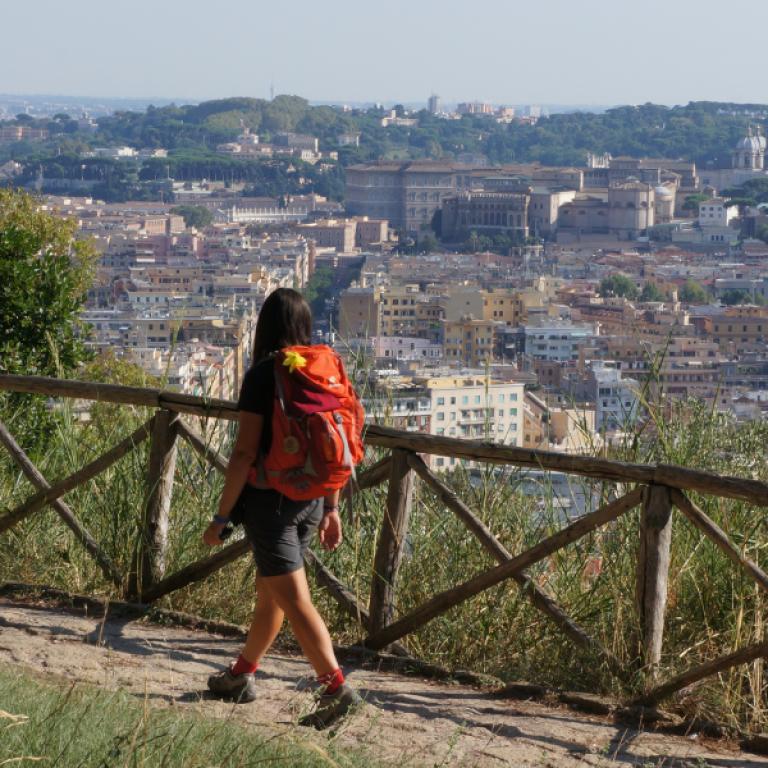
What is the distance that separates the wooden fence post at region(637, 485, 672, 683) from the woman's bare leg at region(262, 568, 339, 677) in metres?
0.42

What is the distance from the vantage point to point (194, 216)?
69.5 metres

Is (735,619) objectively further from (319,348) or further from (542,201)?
(542,201)

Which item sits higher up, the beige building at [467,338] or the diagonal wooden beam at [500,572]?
the diagonal wooden beam at [500,572]

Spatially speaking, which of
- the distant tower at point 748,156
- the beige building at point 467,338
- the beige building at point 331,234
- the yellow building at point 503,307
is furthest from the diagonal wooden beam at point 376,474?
the distant tower at point 748,156

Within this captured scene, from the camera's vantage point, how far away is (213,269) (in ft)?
159

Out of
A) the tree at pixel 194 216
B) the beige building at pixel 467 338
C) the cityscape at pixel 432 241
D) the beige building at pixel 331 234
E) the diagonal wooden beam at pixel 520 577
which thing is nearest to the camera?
the diagonal wooden beam at pixel 520 577

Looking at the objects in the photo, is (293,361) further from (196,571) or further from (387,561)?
(196,571)

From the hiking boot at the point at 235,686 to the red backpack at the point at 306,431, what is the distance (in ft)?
0.86

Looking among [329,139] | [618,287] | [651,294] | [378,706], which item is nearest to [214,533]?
[378,706]

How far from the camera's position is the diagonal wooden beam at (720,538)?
1974 millimetres

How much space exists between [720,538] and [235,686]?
63 cm

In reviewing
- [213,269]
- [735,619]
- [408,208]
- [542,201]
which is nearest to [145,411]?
[735,619]

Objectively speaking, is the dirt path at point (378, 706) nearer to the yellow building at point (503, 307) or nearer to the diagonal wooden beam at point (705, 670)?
the diagonal wooden beam at point (705, 670)

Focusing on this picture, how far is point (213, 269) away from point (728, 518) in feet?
154
